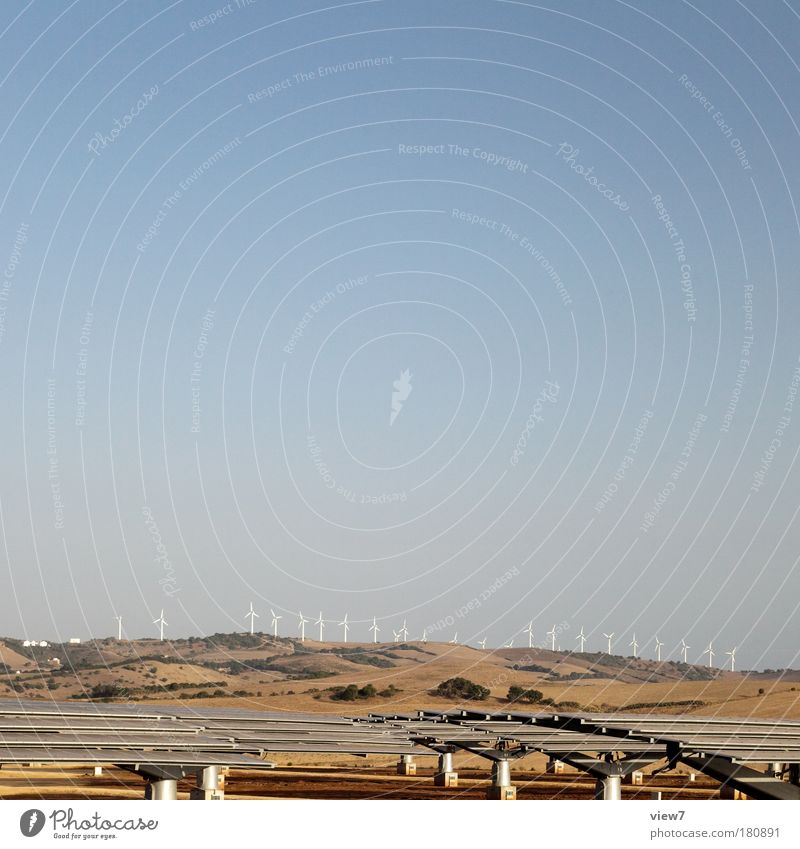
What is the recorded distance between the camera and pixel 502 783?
33750 mm

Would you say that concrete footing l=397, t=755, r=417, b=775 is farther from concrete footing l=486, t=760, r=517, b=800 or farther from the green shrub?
the green shrub

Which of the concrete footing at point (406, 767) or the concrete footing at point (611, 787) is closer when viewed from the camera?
the concrete footing at point (611, 787)

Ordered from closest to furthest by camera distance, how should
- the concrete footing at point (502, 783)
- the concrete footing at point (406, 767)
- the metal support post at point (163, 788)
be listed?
1. the metal support post at point (163, 788)
2. the concrete footing at point (502, 783)
3. the concrete footing at point (406, 767)

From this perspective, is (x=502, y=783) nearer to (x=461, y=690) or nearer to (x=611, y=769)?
(x=611, y=769)

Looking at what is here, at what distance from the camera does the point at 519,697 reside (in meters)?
95.7

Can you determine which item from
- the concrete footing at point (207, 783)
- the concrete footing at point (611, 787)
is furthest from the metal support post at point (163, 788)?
the concrete footing at point (611, 787)

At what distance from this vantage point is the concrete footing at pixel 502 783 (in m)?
33.4

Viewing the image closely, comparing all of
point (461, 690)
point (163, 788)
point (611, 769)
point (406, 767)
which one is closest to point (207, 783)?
point (163, 788)

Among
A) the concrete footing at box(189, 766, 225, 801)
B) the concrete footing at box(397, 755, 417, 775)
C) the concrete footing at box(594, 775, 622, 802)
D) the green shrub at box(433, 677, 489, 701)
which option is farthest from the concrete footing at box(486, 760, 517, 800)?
the green shrub at box(433, 677, 489, 701)

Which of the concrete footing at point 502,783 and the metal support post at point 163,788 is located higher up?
the metal support post at point 163,788

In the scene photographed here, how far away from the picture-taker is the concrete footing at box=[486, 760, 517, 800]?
110ft

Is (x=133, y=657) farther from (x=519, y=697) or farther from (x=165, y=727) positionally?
(x=165, y=727)

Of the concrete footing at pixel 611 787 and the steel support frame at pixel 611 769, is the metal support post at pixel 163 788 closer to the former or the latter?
the steel support frame at pixel 611 769
